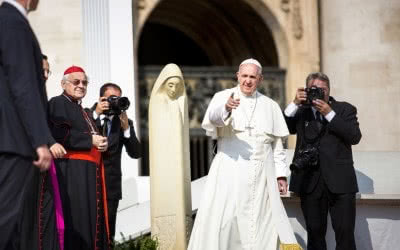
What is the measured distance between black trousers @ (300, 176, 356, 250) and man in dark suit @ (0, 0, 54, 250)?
3.46 m

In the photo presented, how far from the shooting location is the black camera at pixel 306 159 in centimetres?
881

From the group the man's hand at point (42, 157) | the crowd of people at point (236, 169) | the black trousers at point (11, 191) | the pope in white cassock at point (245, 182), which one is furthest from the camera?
the pope in white cassock at point (245, 182)

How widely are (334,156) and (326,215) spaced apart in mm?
481

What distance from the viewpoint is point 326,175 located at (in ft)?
28.9

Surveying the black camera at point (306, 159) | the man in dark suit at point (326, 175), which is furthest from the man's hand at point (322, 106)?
the black camera at point (306, 159)

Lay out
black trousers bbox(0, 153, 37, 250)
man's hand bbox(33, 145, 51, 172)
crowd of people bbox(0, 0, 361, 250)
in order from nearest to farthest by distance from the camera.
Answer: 1. man's hand bbox(33, 145, 51, 172)
2. black trousers bbox(0, 153, 37, 250)
3. crowd of people bbox(0, 0, 361, 250)

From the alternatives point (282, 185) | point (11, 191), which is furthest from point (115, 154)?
point (11, 191)

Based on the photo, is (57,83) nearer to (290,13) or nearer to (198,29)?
(290,13)

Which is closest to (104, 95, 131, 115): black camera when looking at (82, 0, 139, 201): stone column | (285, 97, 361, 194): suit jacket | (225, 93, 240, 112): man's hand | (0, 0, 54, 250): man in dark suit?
(225, 93, 240, 112): man's hand

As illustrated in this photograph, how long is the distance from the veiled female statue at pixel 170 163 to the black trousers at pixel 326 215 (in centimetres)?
99

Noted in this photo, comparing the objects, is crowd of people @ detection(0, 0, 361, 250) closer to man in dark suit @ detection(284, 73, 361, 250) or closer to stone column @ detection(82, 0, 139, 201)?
man in dark suit @ detection(284, 73, 361, 250)

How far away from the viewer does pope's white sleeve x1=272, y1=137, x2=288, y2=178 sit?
341 inches

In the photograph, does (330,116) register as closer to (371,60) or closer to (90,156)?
(90,156)

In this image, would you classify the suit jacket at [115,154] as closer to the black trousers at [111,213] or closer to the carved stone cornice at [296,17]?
the black trousers at [111,213]
